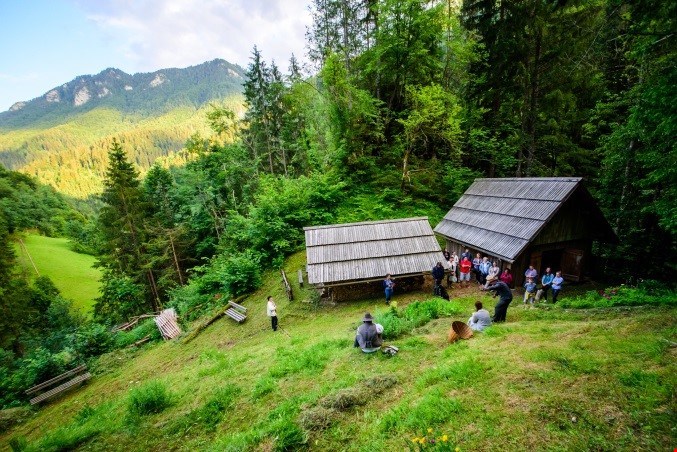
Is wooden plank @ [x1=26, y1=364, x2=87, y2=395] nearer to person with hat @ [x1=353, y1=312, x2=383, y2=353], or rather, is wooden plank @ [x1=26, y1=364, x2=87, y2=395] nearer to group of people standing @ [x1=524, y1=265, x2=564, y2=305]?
person with hat @ [x1=353, y1=312, x2=383, y2=353]

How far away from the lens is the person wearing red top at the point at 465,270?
1650 cm

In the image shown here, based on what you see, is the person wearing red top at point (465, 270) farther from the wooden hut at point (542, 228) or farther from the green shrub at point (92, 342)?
the green shrub at point (92, 342)

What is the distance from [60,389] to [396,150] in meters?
26.4

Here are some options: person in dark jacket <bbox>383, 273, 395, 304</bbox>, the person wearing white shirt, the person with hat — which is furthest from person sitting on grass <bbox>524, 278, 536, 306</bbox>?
the person wearing white shirt

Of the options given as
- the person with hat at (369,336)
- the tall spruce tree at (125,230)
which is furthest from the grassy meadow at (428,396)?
the tall spruce tree at (125,230)

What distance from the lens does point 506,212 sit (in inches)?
625

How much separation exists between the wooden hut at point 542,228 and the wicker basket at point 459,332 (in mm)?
6375

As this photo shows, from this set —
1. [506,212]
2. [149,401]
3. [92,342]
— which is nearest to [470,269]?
[506,212]

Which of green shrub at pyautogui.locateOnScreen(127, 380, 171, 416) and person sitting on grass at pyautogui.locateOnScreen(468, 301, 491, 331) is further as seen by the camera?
person sitting on grass at pyautogui.locateOnScreen(468, 301, 491, 331)

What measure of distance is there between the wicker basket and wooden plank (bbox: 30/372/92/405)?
17.6 meters

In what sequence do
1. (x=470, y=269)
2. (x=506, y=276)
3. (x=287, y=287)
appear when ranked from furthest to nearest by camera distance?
1. (x=287, y=287)
2. (x=470, y=269)
3. (x=506, y=276)

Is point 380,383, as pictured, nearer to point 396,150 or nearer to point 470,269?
point 470,269

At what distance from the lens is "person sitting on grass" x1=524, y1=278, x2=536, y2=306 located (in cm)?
1285

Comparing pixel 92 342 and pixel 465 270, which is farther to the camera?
pixel 92 342
